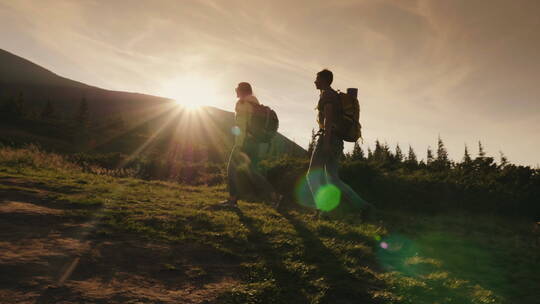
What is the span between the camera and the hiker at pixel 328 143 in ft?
20.0

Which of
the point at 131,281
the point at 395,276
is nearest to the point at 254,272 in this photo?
the point at 131,281

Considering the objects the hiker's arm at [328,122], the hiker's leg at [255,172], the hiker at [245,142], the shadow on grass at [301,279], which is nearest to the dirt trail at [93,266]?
the shadow on grass at [301,279]

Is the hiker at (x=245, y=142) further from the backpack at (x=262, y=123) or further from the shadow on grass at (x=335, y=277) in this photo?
the shadow on grass at (x=335, y=277)

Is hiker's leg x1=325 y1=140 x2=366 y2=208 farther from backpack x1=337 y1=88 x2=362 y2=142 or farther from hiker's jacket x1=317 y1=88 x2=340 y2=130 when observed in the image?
hiker's jacket x1=317 y1=88 x2=340 y2=130

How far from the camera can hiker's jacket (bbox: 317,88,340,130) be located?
6.14m

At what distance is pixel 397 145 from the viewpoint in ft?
290

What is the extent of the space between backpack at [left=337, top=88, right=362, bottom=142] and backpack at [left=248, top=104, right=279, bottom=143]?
1.98 meters

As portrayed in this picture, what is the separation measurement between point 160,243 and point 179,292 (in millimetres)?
1584

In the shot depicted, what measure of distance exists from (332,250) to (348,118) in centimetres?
245

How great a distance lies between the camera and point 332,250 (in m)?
4.98

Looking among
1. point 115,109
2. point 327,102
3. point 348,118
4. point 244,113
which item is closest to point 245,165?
point 244,113

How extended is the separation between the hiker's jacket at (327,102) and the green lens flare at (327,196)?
1.15 meters

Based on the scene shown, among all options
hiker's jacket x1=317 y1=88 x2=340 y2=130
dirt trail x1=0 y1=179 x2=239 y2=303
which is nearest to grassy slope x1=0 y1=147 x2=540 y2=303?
dirt trail x1=0 y1=179 x2=239 y2=303

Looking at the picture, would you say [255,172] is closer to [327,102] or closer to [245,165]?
[245,165]
